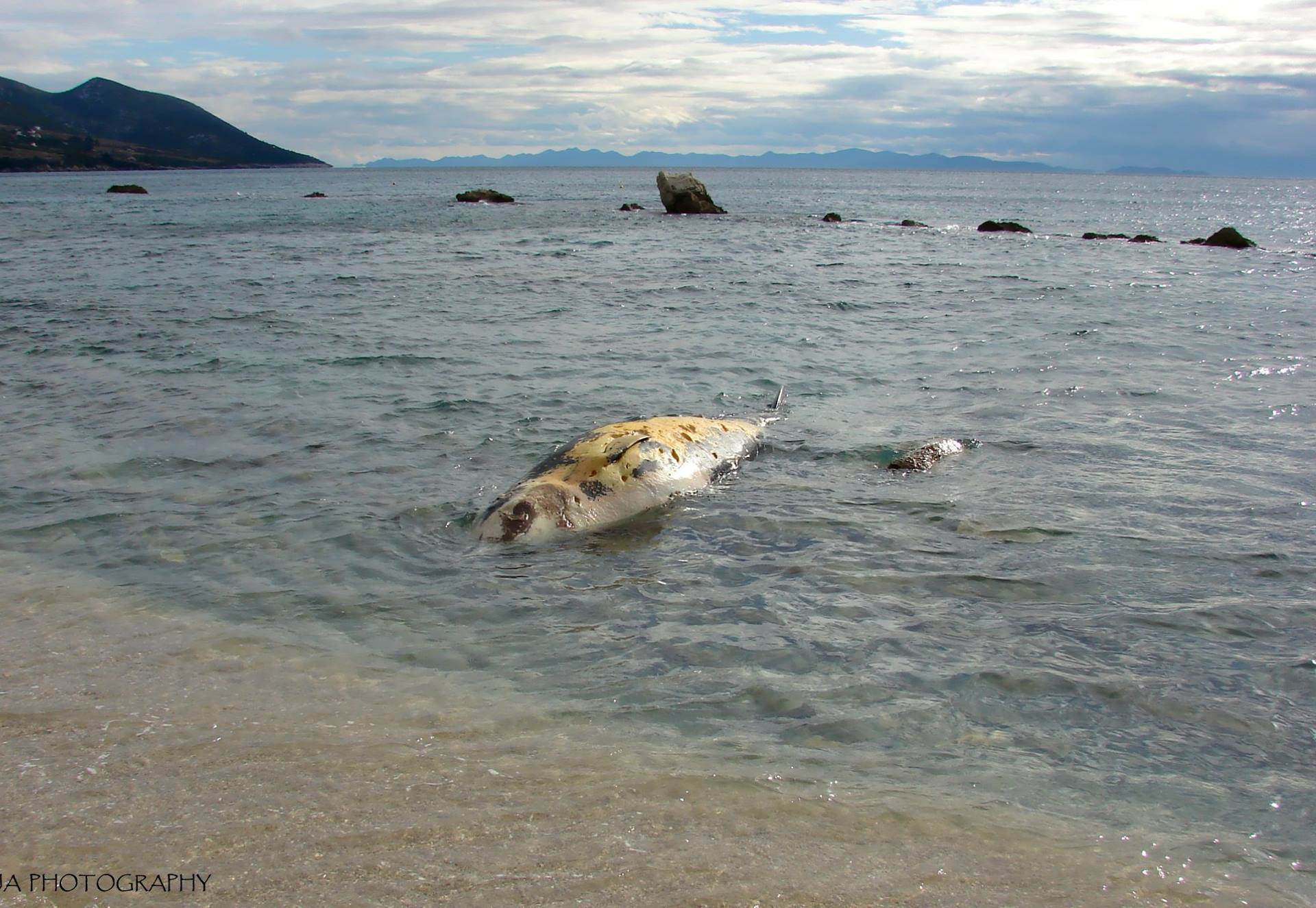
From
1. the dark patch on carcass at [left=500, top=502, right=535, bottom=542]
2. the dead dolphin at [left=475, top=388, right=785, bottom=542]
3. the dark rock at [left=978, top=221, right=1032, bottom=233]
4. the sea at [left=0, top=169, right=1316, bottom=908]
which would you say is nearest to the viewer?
the sea at [left=0, top=169, right=1316, bottom=908]

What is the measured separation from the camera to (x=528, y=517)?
273 inches

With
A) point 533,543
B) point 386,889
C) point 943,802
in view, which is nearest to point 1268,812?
point 943,802

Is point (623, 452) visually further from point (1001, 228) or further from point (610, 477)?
point (1001, 228)

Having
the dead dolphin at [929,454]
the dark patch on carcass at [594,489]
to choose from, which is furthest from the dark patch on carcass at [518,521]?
the dead dolphin at [929,454]

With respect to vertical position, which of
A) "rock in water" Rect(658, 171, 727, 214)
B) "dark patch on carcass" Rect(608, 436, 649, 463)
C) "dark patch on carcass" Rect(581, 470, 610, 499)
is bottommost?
"dark patch on carcass" Rect(581, 470, 610, 499)

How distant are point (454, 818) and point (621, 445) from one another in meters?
4.46

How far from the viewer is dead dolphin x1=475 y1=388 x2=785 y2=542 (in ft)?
22.8

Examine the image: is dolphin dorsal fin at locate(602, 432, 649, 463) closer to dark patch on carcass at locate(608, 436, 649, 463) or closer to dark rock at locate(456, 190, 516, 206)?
dark patch on carcass at locate(608, 436, 649, 463)

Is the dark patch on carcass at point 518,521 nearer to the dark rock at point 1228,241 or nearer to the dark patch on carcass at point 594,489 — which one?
the dark patch on carcass at point 594,489

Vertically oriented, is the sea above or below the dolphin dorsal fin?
below

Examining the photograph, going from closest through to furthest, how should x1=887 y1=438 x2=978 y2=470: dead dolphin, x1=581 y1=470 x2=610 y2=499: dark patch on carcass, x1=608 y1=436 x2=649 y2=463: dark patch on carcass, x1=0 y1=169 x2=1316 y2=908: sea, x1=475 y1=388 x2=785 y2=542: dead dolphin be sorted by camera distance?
x1=0 y1=169 x2=1316 y2=908: sea → x1=475 y1=388 x2=785 y2=542: dead dolphin → x1=581 y1=470 x2=610 y2=499: dark patch on carcass → x1=608 y1=436 x2=649 y2=463: dark patch on carcass → x1=887 y1=438 x2=978 y2=470: dead dolphin

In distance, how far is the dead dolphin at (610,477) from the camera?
22.8 ft

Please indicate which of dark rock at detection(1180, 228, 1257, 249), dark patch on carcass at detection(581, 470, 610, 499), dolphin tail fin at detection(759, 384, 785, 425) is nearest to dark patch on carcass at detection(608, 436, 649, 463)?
dark patch on carcass at detection(581, 470, 610, 499)

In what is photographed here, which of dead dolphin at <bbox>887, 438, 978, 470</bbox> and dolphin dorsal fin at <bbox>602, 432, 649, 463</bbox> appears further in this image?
dead dolphin at <bbox>887, 438, 978, 470</bbox>
